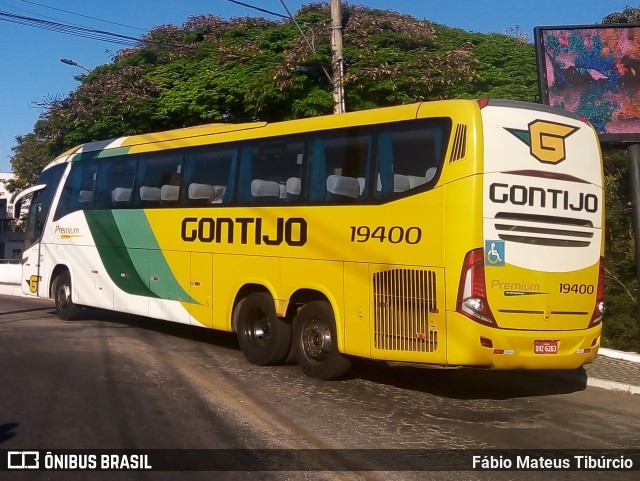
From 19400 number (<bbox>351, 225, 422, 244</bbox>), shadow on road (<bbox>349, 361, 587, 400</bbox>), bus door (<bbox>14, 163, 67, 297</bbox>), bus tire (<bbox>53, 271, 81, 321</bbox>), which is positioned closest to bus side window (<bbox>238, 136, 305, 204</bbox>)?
19400 number (<bbox>351, 225, 422, 244</bbox>)

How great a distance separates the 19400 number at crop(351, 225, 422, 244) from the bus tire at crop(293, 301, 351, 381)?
1.15 m

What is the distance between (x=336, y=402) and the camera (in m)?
9.38

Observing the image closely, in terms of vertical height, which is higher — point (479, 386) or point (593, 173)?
point (593, 173)

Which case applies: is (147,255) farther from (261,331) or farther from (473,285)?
(473,285)

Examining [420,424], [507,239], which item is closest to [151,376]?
[420,424]

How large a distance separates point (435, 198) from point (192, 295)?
528 centimetres

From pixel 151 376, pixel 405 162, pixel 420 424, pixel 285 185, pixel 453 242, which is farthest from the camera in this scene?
pixel 285 185

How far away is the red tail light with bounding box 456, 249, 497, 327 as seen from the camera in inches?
347

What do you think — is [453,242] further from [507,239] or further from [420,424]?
[420,424]

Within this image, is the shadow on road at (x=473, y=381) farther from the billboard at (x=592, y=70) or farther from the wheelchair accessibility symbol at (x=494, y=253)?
the billboard at (x=592, y=70)

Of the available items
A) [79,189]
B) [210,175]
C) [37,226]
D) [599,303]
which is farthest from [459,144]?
[37,226]

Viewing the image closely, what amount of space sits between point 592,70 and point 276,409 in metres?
8.54

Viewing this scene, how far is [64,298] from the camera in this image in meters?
16.9

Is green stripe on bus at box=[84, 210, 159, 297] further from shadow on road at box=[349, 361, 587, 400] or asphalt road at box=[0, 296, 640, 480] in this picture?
shadow on road at box=[349, 361, 587, 400]
